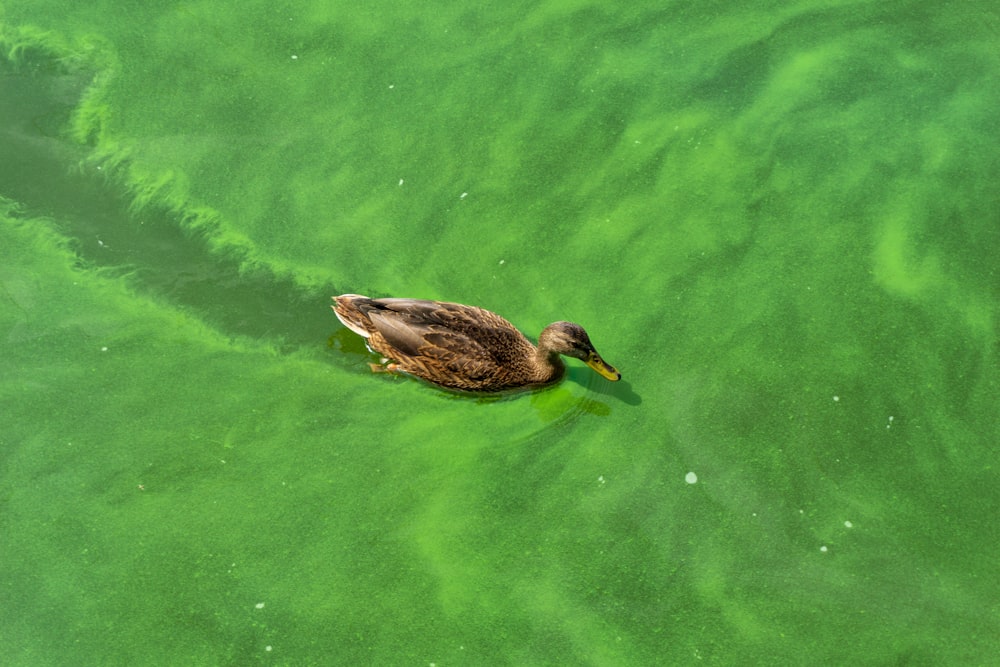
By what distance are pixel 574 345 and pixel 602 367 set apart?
5.5 inches

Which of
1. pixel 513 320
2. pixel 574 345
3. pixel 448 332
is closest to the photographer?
pixel 574 345

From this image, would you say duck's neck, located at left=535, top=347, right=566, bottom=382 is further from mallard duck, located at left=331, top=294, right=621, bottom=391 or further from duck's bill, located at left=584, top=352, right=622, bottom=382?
duck's bill, located at left=584, top=352, right=622, bottom=382

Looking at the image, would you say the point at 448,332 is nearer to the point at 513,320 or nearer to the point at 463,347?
the point at 463,347

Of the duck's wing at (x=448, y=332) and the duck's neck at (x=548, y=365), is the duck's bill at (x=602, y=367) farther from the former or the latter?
the duck's wing at (x=448, y=332)

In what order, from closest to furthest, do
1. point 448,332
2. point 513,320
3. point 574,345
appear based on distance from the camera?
point 574,345, point 448,332, point 513,320

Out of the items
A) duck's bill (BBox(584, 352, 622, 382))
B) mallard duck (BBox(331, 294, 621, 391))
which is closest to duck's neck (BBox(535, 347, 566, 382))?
mallard duck (BBox(331, 294, 621, 391))

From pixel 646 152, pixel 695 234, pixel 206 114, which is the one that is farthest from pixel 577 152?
pixel 206 114

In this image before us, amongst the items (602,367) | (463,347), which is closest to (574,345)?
(602,367)

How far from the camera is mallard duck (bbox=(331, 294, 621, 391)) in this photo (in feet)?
11.7

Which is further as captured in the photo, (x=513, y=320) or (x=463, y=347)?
(x=513, y=320)

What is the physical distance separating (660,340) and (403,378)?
995 millimetres

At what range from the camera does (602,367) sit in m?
3.51

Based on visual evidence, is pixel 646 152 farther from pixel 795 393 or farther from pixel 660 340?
pixel 795 393

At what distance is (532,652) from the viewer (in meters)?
3.05
